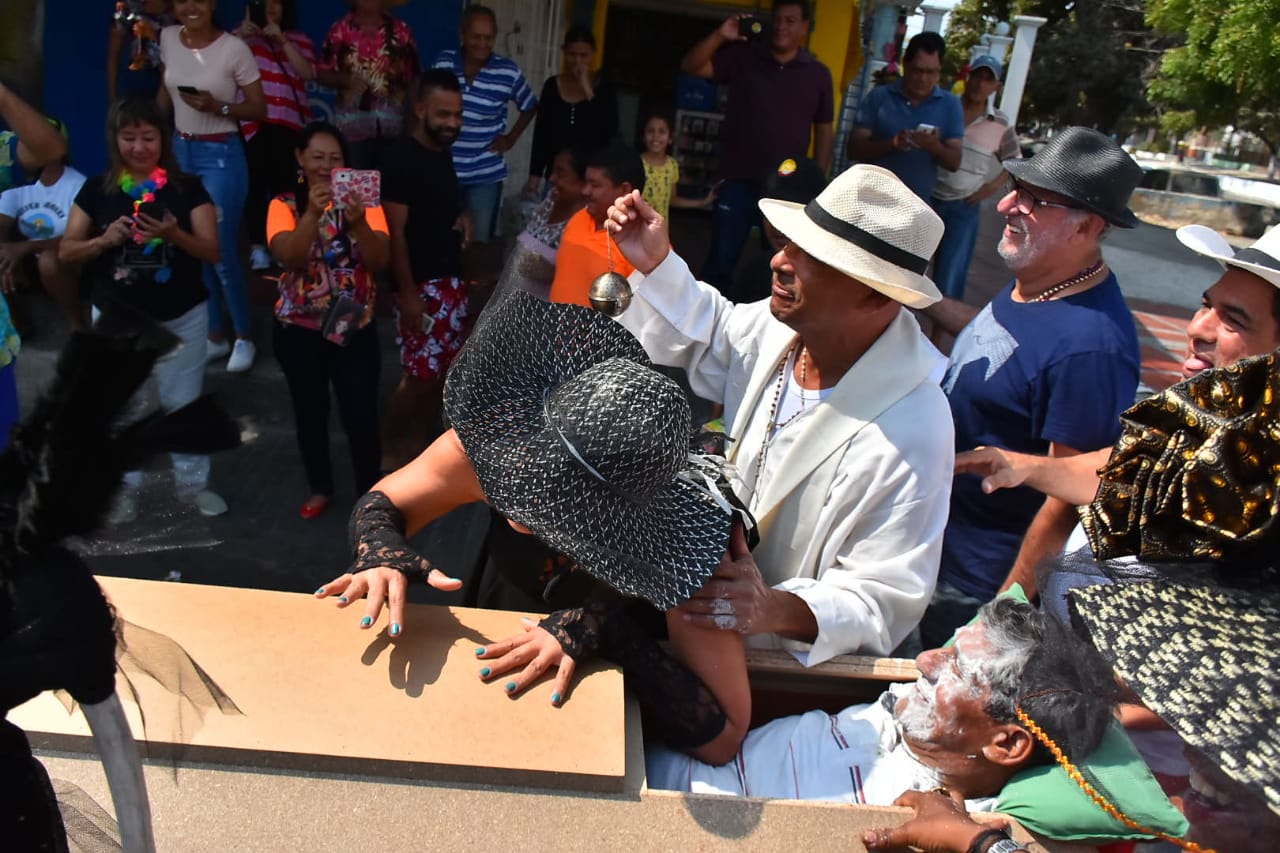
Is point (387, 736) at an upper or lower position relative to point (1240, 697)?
lower

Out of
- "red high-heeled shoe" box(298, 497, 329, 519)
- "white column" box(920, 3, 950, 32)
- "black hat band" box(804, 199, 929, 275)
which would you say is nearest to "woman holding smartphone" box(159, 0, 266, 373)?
"red high-heeled shoe" box(298, 497, 329, 519)

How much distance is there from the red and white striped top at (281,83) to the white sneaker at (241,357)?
126 centimetres

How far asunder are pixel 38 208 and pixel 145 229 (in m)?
0.78

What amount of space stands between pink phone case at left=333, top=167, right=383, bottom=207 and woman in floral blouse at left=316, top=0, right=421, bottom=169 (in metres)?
1.50

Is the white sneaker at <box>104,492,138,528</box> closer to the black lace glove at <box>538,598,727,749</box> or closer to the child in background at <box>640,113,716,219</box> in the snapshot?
the black lace glove at <box>538,598,727,749</box>

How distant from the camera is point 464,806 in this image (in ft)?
4.87

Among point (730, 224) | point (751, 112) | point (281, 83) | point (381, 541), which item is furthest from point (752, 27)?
point (381, 541)

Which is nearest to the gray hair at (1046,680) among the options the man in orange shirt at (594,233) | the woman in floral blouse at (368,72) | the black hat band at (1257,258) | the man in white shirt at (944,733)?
the man in white shirt at (944,733)

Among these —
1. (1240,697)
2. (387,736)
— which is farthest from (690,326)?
Answer: (1240,697)

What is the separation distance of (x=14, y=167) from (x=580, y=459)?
3.77 meters

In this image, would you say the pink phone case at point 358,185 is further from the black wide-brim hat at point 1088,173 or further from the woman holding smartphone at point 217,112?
the black wide-brim hat at point 1088,173

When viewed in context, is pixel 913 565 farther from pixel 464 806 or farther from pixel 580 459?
pixel 464 806

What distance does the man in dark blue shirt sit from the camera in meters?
6.19

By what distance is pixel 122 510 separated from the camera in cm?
111
